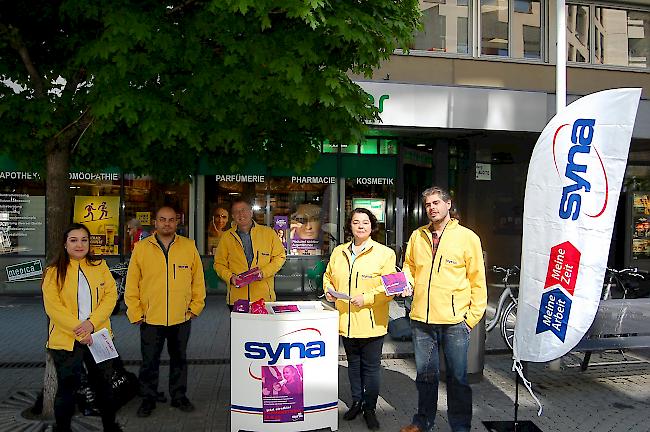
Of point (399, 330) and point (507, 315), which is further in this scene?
point (399, 330)

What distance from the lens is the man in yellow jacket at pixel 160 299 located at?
16.9ft

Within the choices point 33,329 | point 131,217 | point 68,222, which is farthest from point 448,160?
point 68,222

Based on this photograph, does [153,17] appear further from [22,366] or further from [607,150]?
[22,366]

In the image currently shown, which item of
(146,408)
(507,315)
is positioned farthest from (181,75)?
(507,315)

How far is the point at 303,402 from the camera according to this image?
4.67m

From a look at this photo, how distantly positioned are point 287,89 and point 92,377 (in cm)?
261

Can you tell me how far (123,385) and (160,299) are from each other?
948 millimetres

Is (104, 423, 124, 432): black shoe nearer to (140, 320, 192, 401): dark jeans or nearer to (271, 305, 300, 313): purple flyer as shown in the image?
(140, 320, 192, 401): dark jeans

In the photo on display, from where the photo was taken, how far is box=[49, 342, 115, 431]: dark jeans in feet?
14.4

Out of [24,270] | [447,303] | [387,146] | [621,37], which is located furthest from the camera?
[621,37]

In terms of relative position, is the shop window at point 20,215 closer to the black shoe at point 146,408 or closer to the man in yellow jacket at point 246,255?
the man in yellow jacket at point 246,255

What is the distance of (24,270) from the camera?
11.7 meters

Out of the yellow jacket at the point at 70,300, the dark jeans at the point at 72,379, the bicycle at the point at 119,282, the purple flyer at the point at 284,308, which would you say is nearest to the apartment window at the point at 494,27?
the bicycle at the point at 119,282

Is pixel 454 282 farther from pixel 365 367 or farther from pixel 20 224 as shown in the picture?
pixel 20 224
